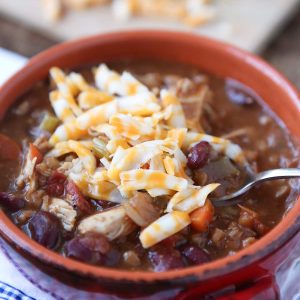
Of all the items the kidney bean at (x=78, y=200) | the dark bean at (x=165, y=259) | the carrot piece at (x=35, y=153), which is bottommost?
the carrot piece at (x=35, y=153)

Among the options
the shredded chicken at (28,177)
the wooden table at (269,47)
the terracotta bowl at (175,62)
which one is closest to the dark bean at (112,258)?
the terracotta bowl at (175,62)

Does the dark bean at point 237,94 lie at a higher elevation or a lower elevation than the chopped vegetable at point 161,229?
higher

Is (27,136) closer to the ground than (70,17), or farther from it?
farther from it

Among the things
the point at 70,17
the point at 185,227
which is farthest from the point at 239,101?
the point at 70,17

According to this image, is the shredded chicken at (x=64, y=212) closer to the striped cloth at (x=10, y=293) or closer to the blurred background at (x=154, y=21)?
the striped cloth at (x=10, y=293)

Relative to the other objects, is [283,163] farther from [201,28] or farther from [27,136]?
[201,28]

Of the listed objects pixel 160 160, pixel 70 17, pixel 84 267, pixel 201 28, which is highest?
pixel 160 160

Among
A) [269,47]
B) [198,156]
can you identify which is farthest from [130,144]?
[269,47]

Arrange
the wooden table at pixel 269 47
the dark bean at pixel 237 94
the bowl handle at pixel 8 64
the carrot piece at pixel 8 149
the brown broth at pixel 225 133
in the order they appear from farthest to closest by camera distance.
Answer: the wooden table at pixel 269 47
the bowl handle at pixel 8 64
the dark bean at pixel 237 94
the carrot piece at pixel 8 149
the brown broth at pixel 225 133

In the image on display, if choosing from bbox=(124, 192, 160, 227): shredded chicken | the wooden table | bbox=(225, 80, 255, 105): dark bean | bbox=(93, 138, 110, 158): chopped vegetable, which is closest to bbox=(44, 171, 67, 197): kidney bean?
bbox=(93, 138, 110, 158): chopped vegetable
